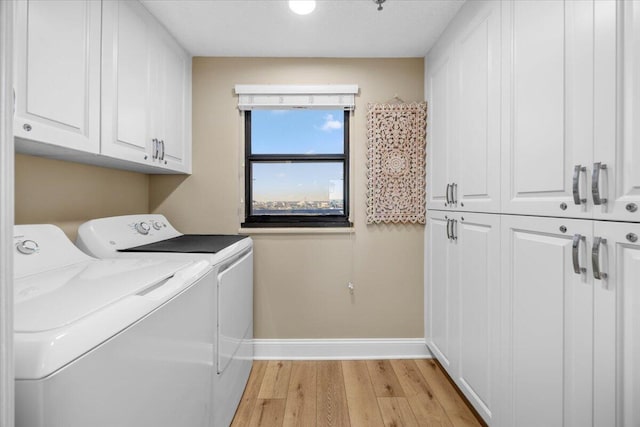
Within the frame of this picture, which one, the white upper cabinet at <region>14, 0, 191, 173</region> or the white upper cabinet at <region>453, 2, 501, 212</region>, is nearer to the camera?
Answer: the white upper cabinet at <region>14, 0, 191, 173</region>

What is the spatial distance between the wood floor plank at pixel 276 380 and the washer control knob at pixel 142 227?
1293mm

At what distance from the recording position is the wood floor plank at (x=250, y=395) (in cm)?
179

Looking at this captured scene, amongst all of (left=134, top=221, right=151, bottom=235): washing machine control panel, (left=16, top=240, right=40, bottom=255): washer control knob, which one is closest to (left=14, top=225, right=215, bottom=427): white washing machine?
(left=16, top=240, right=40, bottom=255): washer control knob

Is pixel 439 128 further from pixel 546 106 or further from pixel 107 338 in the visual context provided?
pixel 107 338

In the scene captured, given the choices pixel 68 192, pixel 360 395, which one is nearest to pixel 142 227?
pixel 68 192

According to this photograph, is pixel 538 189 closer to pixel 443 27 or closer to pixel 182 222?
pixel 443 27

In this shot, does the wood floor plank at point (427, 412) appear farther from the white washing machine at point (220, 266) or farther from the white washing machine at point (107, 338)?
the white washing machine at point (107, 338)

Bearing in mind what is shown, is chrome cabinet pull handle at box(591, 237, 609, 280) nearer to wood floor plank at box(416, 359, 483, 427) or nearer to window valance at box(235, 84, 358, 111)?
wood floor plank at box(416, 359, 483, 427)

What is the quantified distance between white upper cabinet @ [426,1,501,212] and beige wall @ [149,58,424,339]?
1.27 ft

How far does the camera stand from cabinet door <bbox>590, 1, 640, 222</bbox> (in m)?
0.86

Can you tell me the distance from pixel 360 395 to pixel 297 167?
1731 mm

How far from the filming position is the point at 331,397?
6.56ft

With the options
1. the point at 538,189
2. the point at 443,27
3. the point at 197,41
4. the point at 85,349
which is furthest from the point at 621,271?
the point at 197,41

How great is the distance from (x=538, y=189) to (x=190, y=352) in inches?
57.8
